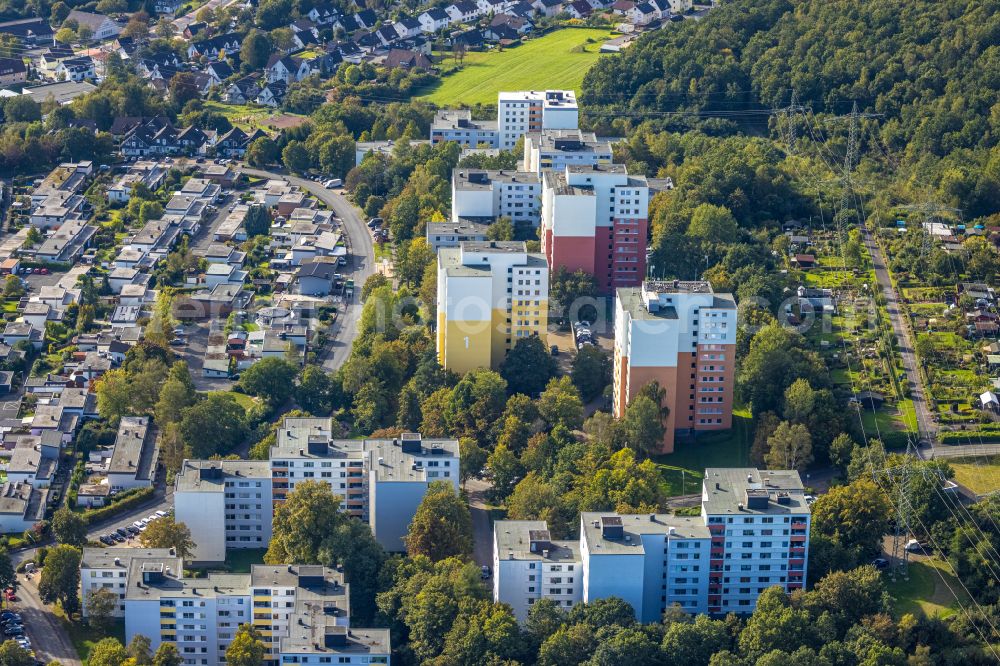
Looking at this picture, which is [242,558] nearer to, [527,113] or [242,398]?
[242,398]

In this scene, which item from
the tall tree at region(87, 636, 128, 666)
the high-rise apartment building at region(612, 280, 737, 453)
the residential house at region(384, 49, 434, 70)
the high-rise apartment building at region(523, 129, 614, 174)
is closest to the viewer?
the tall tree at region(87, 636, 128, 666)

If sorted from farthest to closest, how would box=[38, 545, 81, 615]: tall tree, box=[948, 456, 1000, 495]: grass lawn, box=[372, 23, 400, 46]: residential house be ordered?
1. box=[372, 23, 400, 46]: residential house
2. box=[948, 456, 1000, 495]: grass lawn
3. box=[38, 545, 81, 615]: tall tree

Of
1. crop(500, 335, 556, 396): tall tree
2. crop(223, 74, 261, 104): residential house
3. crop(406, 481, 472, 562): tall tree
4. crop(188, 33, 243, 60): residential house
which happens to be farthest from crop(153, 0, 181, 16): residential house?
crop(406, 481, 472, 562): tall tree

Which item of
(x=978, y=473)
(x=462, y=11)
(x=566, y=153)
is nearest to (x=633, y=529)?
(x=978, y=473)

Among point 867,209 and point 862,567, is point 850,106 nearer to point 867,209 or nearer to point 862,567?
point 867,209

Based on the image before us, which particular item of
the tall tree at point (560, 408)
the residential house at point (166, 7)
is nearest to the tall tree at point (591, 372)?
the tall tree at point (560, 408)

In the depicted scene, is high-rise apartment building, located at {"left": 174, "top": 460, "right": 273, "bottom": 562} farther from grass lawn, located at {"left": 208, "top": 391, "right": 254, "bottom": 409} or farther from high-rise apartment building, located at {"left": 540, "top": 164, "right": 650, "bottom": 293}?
high-rise apartment building, located at {"left": 540, "top": 164, "right": 650, "bottom": 293}

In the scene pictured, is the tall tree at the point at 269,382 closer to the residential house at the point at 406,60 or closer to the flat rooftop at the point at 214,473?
the flat rooftop at the point at 214,473
